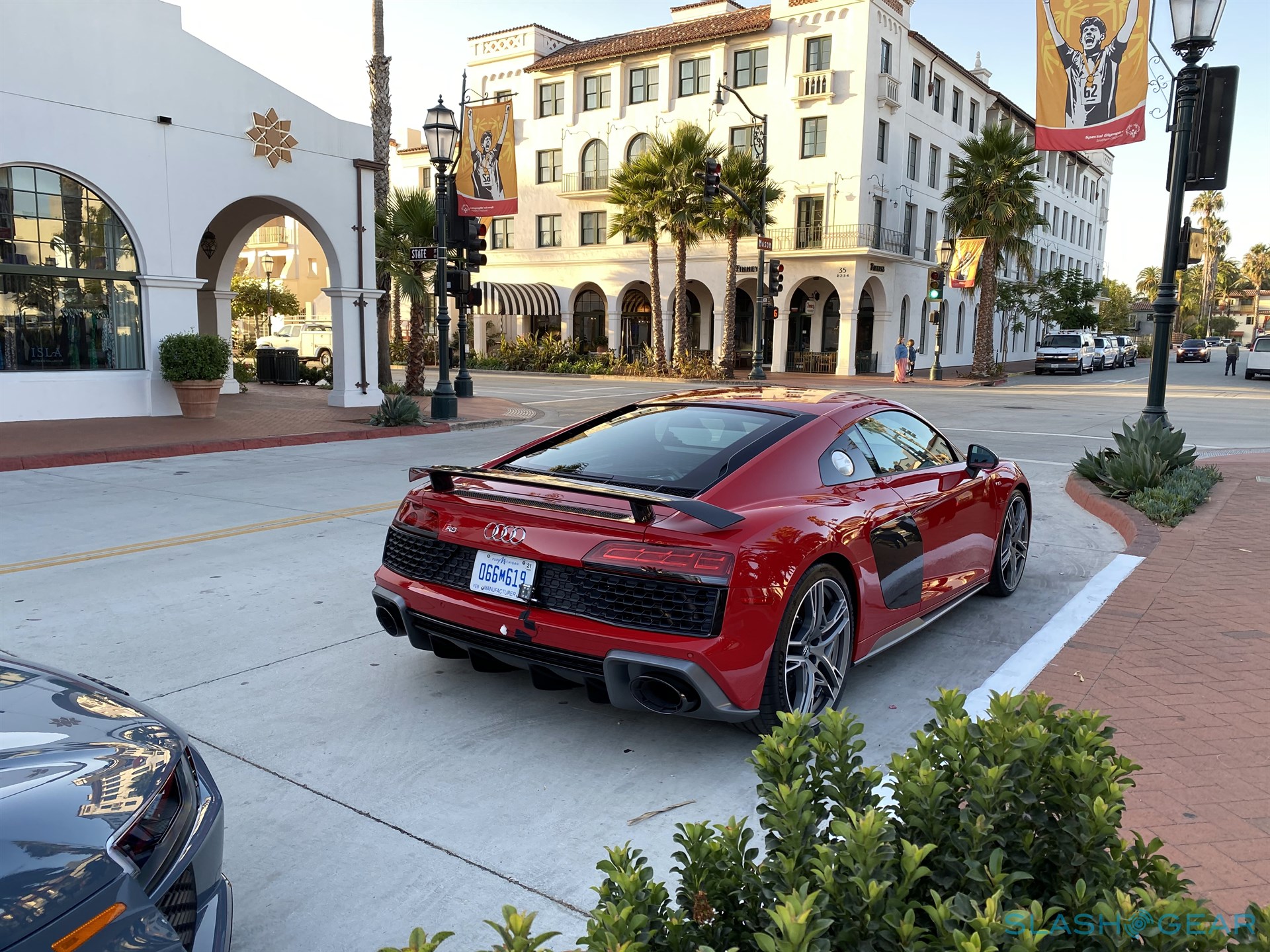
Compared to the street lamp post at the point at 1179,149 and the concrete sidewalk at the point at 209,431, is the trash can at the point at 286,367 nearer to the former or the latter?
the concrete sidewalk at the point at 209,431

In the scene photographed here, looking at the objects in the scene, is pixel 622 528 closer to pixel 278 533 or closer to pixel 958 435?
pixel 278 533

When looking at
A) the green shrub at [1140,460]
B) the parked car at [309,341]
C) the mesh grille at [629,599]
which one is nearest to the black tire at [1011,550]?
the mesh grille at [629,599]

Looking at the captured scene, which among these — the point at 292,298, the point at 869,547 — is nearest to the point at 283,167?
the point at 869,547

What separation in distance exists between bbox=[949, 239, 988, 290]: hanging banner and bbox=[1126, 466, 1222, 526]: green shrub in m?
29.4

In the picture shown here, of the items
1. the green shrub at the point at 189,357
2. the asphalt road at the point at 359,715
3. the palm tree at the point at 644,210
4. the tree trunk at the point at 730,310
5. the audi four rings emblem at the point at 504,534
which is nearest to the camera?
the asphalt road at the point at 359,715

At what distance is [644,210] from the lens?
3719cm

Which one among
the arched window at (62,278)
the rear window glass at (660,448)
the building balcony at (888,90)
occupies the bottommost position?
the rear window glass at (660,448)

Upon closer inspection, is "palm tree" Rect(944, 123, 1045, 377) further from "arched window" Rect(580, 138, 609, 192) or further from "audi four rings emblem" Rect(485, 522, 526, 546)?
"audi four rings emblem" Rect(485, 522, 526, 546)

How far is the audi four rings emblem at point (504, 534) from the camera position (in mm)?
3996

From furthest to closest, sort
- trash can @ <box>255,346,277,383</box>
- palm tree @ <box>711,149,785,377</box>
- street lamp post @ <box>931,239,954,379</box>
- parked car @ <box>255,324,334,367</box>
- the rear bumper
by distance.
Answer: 1. street lamp post @ <box>931,239,954,379</box>
2. parked car @ <box>255,324,334,367</box>
3. palm tree @ <box>711,149,785,377</box>
4. trash can @ <box>255,346,277,383</box>
5. the rear bumper

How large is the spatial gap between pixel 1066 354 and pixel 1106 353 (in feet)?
30.7

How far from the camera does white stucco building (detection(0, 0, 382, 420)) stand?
1527cm

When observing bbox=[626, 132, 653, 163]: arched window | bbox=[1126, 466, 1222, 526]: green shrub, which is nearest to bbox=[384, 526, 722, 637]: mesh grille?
bbox=[1126, 466, 1222, 526]: green shrub

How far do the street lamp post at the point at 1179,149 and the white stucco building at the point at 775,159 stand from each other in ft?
95.3
